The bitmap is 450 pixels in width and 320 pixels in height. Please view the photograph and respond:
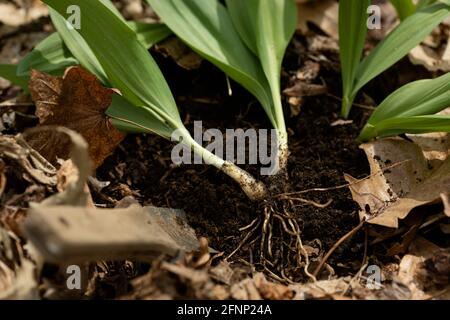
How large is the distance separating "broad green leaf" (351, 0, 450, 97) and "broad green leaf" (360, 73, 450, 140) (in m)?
0.12

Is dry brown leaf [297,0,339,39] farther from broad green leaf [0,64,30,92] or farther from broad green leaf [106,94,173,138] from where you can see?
broad green leaf [0,64,30,92]

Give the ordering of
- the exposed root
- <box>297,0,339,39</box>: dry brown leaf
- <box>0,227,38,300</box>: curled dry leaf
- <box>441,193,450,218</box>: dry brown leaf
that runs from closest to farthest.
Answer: <box>0,227,38,300</box>: curled dry leaf, <box>441,193,450,218</box>: dry brown leaf, the exposed root, <box>297,0,339,39</box>: dry brown leaf

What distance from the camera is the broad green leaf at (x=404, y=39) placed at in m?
1.74

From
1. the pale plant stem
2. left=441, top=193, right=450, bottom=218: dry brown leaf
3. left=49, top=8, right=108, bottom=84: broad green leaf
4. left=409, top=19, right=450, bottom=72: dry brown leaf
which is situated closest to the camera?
left=441, top=193, right=450, bottom=218: dry brown leaf

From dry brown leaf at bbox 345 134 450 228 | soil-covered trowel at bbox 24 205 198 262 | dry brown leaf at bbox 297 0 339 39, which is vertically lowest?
soil-covered trowel at bbox 24 205 198 262

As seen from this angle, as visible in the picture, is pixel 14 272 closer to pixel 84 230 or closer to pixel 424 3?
pixel 84 230

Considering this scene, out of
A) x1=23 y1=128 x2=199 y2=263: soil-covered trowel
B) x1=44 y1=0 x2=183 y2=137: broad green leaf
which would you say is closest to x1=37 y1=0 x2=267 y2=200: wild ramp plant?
x1=44 y1=0 x2=183 y2=137: broad green leaf

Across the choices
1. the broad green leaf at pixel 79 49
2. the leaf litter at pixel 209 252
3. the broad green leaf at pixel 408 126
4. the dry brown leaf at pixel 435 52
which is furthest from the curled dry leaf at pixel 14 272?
the dry brown leaf at pixel 435 52

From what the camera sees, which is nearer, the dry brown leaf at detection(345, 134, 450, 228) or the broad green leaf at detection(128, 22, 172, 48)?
the dry brown leaf at detection(345, 134, 450, 228)

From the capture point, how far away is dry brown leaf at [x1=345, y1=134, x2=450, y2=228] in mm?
1496

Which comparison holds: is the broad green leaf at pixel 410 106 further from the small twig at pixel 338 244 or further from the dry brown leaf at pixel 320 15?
the dry brown leaf at pixel 320 15

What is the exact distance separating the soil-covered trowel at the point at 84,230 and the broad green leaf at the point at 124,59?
1.27ft
